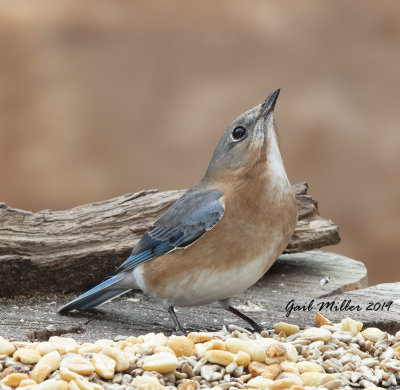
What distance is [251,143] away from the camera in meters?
3.50

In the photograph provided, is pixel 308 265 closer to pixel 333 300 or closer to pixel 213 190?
pixel 333 300

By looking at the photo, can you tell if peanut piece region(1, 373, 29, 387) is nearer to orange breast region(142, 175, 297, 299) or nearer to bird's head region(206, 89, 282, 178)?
orange breast region(142, 175, 297, 299)

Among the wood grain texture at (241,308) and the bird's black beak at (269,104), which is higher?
the bird's black beak at (269,104)

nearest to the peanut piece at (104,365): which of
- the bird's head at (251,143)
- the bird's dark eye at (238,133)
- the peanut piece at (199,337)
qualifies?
the peanut piece at (199,337)

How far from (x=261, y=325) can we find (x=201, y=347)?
2.25 ft

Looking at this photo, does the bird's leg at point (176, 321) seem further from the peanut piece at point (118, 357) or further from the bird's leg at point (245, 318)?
the peanut piece at point (118, 357)

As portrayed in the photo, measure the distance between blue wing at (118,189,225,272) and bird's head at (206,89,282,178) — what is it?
14cm

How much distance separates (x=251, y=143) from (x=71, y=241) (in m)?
1.10

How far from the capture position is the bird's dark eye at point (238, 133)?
3.54 meters

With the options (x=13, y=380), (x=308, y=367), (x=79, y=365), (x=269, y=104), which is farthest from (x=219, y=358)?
(x=269, y=104)

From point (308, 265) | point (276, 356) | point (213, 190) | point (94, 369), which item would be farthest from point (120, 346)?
point (308, 265)

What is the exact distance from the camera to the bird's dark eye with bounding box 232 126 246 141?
3537mm

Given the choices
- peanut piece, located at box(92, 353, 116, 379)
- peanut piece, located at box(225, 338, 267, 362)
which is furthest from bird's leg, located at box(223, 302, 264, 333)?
peanut piece, located at box(92, 353, 116, 379)

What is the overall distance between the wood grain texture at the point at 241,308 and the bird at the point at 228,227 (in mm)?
217
